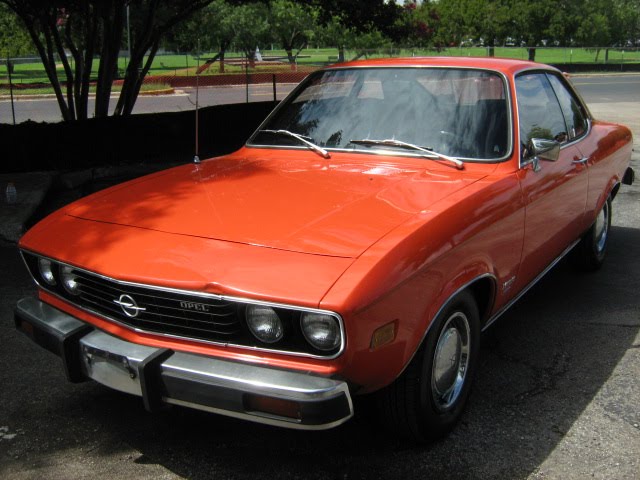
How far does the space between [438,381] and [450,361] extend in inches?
4.5

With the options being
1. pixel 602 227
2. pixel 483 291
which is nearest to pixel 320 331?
pixel 483 291

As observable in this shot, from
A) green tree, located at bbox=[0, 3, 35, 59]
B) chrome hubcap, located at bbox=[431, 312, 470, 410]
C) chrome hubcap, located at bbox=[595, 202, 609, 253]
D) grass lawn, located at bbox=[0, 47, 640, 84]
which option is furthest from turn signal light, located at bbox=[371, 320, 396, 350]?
grass lawn, located at bbox=[0, 47, 640, 84]

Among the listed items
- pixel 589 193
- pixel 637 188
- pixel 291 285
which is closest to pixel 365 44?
pixel 637 188

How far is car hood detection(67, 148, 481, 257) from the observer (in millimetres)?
2889

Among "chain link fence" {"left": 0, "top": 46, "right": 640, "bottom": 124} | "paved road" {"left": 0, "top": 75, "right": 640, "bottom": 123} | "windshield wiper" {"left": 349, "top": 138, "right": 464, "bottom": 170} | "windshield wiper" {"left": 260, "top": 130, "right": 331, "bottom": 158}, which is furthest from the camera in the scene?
"paved road" {"left": 0, "top": 75, "right": 640, "bottom": 123}

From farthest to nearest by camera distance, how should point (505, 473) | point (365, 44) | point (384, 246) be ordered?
point (365, 44) → point (505, 473) → point (384, 246)

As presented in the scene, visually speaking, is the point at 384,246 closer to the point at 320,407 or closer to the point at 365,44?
the point at 320,407

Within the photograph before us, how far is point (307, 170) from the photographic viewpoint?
12.8 ft

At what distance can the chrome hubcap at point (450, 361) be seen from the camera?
121 inches

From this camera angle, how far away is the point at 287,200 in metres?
3.34

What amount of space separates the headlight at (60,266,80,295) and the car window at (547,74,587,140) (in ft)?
10.8

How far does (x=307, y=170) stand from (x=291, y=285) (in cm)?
148

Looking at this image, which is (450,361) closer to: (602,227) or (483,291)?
(483,291)

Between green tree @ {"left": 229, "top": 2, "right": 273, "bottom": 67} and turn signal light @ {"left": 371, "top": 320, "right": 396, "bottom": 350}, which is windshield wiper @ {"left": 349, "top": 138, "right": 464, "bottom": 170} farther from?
green tree @ {"left": 229, "top": 2, "right": 273, "bottom": 67}
